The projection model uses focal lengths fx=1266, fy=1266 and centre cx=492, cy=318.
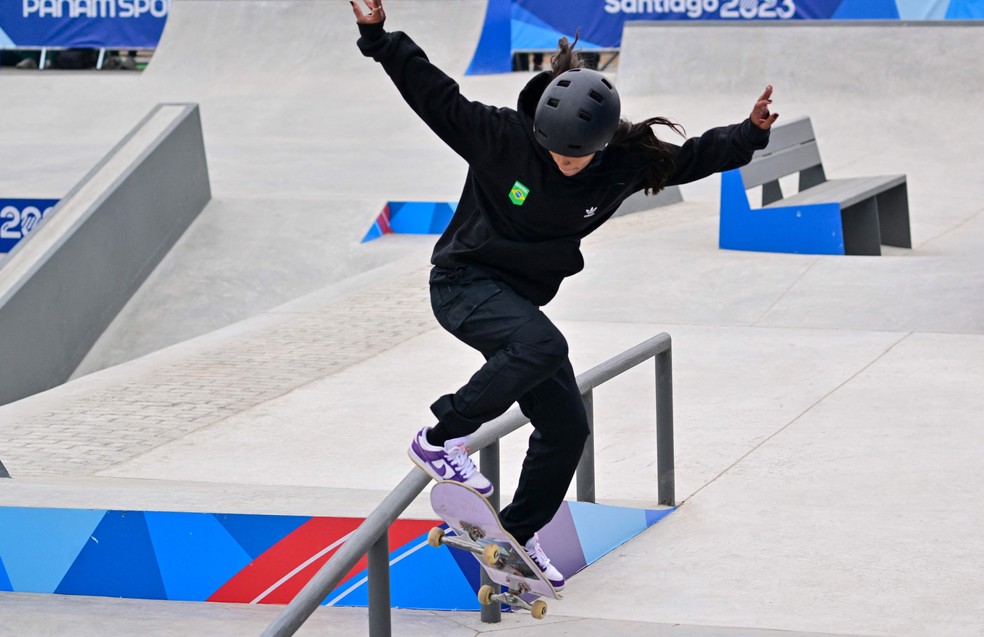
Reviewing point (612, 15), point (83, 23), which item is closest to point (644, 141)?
point (612, 15)

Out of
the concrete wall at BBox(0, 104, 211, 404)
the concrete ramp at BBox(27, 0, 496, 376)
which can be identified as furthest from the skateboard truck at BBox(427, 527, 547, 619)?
the concrete ramp at BBox(27, 0, 496, 376)

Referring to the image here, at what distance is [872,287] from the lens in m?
9.39

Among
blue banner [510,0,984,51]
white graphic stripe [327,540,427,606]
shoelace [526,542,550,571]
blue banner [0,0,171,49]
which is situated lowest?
white graphic stripe [327,540,427,606]

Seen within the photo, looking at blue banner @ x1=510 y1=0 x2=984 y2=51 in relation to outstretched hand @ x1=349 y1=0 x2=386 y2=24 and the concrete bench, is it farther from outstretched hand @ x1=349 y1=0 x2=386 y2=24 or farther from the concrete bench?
outstretched hand @ x1=349 y1=0 x2=386 y2=24

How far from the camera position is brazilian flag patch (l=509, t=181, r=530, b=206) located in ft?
11.1

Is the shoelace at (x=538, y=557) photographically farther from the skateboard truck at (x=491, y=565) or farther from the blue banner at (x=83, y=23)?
the blue banner at (x=83, y=23)

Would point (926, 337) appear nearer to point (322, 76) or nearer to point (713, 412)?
point (713, 412)

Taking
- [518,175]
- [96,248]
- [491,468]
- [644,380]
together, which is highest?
[518,175]

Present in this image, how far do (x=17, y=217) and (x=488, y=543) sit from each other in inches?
468

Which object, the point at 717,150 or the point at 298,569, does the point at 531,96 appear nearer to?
the point at 717,150

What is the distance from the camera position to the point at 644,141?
11.6ft

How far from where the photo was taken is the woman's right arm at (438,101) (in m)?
3.31

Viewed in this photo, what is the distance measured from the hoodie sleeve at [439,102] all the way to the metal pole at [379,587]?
1.05 meters

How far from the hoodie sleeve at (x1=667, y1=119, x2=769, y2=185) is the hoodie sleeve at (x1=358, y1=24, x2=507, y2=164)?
1.88 feet
